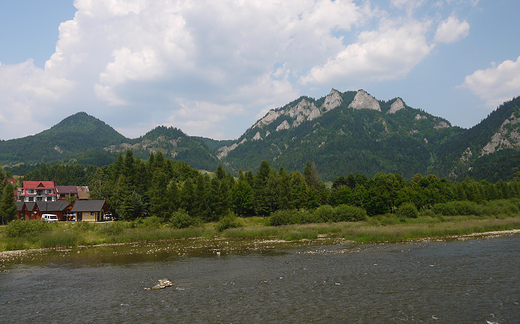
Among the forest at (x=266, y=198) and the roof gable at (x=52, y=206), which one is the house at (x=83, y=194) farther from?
the roof gable at (x=52, y=206)

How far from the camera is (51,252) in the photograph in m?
54.5

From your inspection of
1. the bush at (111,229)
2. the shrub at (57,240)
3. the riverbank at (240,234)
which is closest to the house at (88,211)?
the riverbank at (240,234)

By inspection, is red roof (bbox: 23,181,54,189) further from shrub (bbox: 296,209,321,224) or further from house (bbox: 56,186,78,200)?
shrub (bbox: 296,209,321,224)

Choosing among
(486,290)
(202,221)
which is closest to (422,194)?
(202,221)

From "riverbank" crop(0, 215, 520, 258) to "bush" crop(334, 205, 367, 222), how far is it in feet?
22.9

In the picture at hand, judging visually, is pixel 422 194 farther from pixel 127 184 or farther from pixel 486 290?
pixel 127 184

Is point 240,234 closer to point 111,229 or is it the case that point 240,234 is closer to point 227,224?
point 227,224

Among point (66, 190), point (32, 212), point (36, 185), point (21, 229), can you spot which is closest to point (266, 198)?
point (21, 229)

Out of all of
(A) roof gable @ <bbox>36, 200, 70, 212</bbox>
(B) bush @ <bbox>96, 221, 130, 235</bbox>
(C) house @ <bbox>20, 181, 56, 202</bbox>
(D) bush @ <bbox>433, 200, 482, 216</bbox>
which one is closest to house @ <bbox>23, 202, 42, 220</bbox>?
(A) roof gable @ <bbox>36, 200, 70, 212</bbox>

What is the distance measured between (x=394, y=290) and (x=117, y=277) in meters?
29.3

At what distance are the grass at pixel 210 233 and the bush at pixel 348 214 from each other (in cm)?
525

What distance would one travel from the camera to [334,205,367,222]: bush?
284 feet

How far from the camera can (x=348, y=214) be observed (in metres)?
87.1

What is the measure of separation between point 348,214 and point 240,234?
34.3 m
